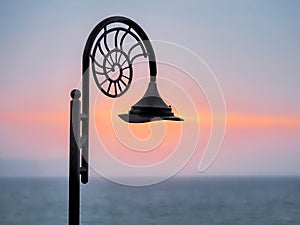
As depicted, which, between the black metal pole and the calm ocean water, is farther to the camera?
the calm ocean water

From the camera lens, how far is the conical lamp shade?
48.9 inches

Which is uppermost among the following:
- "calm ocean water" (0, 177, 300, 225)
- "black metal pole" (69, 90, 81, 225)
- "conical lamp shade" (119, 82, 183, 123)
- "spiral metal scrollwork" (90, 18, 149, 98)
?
"spiral metal scrollwork" (90, 18, 149, 98)

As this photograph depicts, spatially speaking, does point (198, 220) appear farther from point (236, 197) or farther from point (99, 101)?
point (99, 101)

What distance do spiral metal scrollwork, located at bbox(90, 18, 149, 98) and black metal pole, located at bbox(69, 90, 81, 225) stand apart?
11cm

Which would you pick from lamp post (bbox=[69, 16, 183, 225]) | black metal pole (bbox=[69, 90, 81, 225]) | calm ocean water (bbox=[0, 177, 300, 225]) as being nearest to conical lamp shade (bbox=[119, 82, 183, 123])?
lamp post (bbox=[69, 16, 183, 225])

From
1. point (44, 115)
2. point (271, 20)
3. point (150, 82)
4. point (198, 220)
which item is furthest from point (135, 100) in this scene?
point (198, 220)

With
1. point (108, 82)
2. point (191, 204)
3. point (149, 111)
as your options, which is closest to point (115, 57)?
point (108, 82)

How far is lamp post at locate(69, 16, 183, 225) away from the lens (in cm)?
121

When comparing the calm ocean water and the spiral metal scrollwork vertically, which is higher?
the spiral metal scrollwork

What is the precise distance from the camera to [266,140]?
168 inches

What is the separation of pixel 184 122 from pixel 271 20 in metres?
2.98

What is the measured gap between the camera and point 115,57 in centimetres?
131

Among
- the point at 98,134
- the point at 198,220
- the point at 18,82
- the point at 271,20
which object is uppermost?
the point at 271,20

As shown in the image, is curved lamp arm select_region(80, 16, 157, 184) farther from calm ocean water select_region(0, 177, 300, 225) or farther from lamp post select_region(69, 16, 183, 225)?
calm ocean water select_region(0, 177, 300, 225)
